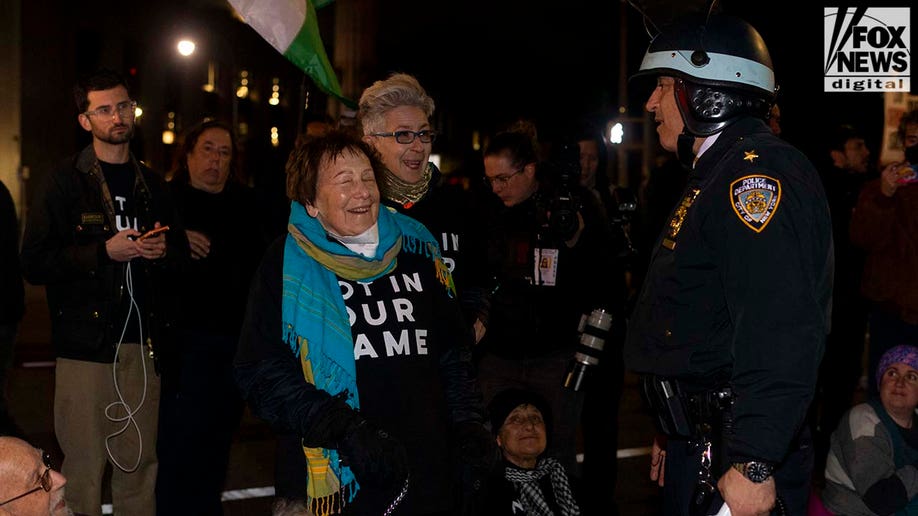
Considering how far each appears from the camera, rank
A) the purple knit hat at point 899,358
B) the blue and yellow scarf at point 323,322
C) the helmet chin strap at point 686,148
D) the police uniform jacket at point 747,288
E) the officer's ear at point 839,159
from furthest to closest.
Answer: the officer's ear at point 839,159 < the purple knit hat at point 899,358 < the blue and yellow scarf at point 323,322 < the helmet chin strap at point 686,148 < the police uniform jacket at point 747,288

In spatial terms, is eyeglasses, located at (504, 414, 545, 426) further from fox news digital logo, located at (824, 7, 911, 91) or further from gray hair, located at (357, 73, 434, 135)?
fox news digital logo, located at (824, 7, 911, 91)

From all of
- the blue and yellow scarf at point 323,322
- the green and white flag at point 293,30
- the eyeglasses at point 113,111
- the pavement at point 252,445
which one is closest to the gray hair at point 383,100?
the green and white flag at point 293,30

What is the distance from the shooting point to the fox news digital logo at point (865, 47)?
888 cm

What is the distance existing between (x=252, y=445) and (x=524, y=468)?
334 centimetres

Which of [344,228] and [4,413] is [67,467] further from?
[344,228]

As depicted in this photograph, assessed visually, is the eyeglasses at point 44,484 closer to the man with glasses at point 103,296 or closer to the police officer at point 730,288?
the police officer at point 730,288

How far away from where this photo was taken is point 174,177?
267 inches

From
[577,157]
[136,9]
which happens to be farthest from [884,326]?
[136,9]

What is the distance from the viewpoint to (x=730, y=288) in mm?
→ 3182

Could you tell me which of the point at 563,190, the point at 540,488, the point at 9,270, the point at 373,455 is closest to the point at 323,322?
the point at 373,455

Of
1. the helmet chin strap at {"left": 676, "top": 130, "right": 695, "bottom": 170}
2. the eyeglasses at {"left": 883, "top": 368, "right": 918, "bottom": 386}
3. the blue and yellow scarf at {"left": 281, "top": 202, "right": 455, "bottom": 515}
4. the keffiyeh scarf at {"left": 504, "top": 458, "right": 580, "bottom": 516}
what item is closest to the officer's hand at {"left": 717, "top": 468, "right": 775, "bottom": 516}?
the helmet chin strap at {"left": 676, "top": 130, "right": 695, "bottom": 170}

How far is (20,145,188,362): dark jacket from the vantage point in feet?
17.8

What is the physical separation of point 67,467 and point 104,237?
1141mm

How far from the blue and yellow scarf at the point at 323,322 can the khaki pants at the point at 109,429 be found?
214 centimetres
